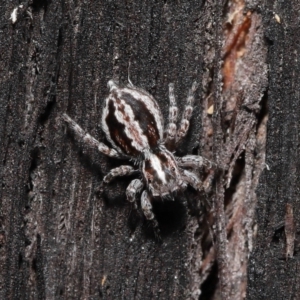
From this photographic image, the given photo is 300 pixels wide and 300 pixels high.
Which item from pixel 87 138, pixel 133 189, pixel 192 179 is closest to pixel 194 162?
pixel 192 179

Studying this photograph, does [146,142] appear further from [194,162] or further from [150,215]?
[150,215]

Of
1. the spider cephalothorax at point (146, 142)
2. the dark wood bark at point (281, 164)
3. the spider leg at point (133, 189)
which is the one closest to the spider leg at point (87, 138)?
the spider cephalothorax at point (146, 142)

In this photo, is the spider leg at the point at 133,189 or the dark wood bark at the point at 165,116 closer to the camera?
the dark wood bark at the point at 165,116

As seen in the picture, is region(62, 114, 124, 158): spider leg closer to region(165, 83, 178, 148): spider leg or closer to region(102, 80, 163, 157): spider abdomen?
region(102, 80, 163, 157): spider abdomen

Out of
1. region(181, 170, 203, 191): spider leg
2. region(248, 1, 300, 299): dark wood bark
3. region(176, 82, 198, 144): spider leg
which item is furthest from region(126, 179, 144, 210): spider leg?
region(248, 1, 300, 299): dark wood bark

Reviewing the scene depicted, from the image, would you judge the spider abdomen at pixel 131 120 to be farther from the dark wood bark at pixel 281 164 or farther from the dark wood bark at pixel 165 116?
the dark wood bark at pixel 281 164

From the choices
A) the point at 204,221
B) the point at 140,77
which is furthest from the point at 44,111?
the point at 204,221

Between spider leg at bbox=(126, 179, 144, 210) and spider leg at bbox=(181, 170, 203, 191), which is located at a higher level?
spider leg at bbox=(181, 170, 203, 191)

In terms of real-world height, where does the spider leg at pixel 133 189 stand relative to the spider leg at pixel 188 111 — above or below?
below

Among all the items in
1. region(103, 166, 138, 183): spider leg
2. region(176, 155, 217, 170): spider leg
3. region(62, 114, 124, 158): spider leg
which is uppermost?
region(62, 114, 124, 158): spider leg
